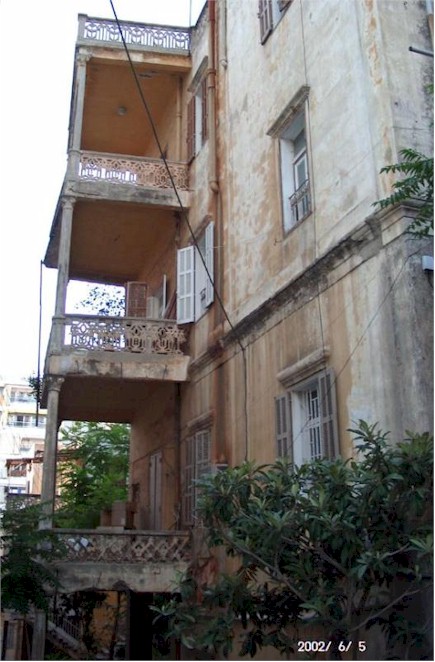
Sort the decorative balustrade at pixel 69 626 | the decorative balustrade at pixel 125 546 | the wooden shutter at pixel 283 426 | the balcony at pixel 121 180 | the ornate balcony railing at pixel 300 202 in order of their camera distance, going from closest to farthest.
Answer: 1. the wooden shutter at pixel 283 426
2. the ornate balcony railing at pixel 300 202
3. the decorative balustrade at pixel 125 546
4. the balcony at pixel 121 180
5. the decorative balustrade at pixel 69 626

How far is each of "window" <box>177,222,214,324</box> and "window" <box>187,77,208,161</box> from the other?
2.02 meters

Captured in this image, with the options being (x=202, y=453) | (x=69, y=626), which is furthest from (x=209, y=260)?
(x=69, y=626)

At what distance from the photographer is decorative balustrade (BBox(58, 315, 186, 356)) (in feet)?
42.8

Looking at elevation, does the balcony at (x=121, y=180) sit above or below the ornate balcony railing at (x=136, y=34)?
below

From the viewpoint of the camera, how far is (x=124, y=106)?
57.0 feet

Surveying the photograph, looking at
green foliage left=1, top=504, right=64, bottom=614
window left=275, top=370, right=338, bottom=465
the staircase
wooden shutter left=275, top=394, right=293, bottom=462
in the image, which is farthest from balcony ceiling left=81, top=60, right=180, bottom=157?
the staircase

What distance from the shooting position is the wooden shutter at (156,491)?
15578 millimetres

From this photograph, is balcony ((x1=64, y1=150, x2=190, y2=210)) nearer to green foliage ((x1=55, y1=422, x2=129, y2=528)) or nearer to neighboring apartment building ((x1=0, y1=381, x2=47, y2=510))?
green foliage ((x1=55, y1=422, x2=129, y2=528))

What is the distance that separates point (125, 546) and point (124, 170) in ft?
23.0

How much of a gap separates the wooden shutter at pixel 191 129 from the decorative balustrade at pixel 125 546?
7461 millimetres

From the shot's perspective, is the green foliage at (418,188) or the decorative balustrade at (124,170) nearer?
the green foliage at (418,188)

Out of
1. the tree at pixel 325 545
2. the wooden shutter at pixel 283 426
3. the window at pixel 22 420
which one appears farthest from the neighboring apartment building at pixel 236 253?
the window at pixel 22 420

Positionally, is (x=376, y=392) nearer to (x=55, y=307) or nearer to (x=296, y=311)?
(x=296, y=311)

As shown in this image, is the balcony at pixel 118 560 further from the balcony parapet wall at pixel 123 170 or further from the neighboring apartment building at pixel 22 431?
the neighboring apartment building at pixel 22 431
